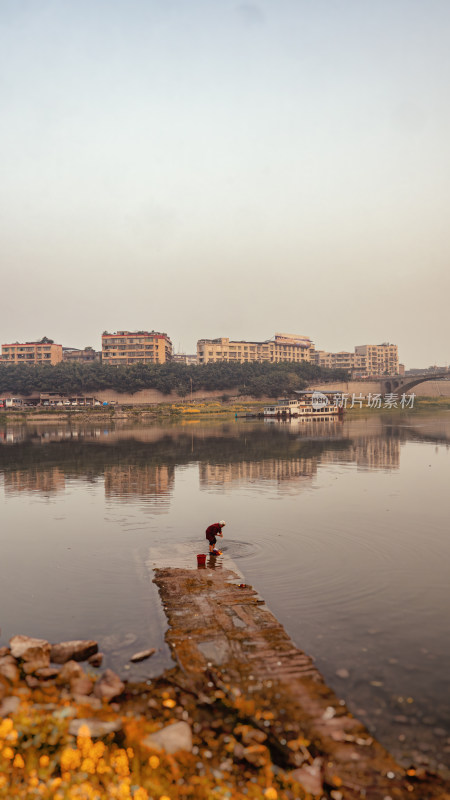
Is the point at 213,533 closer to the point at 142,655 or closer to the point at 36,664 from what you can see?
the point at 142,655

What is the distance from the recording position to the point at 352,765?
8.55 metres

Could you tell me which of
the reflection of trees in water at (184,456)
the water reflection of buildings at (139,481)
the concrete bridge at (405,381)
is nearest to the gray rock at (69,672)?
the water reflection of buildings at (139,481)

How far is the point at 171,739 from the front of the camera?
9070 millimetres

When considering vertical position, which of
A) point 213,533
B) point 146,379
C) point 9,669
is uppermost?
point 146,379

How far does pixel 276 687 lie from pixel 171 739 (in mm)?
2519

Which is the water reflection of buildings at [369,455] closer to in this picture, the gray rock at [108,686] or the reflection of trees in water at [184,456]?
the reflection of trees in water at [184,456]

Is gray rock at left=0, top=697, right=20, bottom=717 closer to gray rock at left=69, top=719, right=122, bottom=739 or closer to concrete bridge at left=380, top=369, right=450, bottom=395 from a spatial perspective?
gray rock at left=69, top=719, right=122, bottom=739

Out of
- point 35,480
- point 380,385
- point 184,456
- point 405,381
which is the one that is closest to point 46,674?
point 35,480

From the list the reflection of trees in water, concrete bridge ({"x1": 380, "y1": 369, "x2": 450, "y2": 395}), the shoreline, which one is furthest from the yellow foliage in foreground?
concrete bridge ({"x1": 380, "y1": 369, "x2": 450, "y2": 395})

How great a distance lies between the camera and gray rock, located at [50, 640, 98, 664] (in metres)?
12.2

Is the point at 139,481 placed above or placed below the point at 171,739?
below

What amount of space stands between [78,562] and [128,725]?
36.2 feet

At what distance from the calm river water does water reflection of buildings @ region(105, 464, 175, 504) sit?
0.52 ft

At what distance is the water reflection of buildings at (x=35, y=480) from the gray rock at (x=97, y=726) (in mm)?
26713
